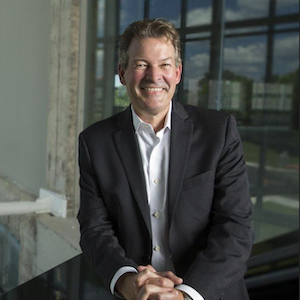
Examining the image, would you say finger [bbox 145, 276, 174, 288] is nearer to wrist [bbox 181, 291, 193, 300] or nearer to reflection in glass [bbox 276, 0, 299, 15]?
wrist [bbox 181, 291, 193, 300]

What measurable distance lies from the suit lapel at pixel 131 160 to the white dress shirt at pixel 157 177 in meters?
0.03

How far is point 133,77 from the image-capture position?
150cm

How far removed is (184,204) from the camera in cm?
153

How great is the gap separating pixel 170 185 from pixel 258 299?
3.90 feet

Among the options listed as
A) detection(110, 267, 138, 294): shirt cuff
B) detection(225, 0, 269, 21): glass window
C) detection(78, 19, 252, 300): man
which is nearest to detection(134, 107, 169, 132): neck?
detection(78, 19, 252, 300): man

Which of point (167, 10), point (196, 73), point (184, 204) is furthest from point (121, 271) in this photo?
point (167, 10)

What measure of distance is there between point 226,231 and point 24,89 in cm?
567

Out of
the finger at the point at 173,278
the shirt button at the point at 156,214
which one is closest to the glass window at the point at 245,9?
the shirt button at the point at 156,214

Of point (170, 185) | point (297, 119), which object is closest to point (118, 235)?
point (170, 185)

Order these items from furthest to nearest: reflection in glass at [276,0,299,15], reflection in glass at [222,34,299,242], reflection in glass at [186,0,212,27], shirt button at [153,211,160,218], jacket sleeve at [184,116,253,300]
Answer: reflection in glass at [186,0,212,27]
reflection in glass at [222,34,299,242]
reflection in glass at [276,0,299,15]
shirt button at [153,211,160,218]
jacket sleeve at [184,116,253,300]

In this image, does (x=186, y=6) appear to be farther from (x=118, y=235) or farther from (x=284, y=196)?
(x=118, y=235)

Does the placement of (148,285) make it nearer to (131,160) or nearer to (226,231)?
(226,231)

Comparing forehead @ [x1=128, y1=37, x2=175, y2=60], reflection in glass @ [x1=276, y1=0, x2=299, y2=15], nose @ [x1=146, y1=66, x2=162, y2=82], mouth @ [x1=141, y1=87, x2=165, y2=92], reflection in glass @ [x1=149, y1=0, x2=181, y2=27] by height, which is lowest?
mouth @ [x1=141, y1=87, x2=165, y2=92]

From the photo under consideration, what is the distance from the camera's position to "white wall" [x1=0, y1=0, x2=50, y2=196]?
6316mm
